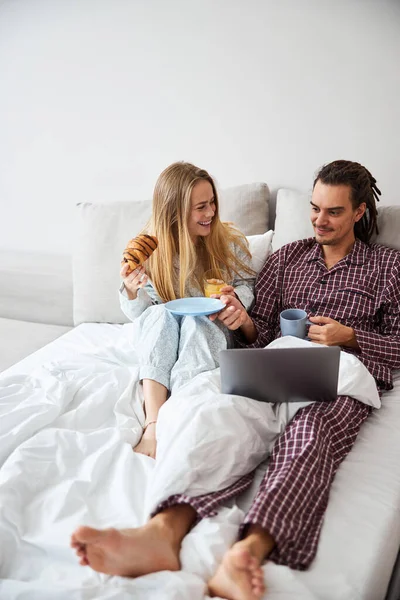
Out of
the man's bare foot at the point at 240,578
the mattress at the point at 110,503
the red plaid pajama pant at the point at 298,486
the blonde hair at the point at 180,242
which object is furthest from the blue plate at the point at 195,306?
the man's bare foot at the point at 240,578

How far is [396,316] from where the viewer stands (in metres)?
1.83

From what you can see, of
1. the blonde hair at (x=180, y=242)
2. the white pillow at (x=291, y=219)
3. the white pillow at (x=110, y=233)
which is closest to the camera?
the blonde hair at (x=180, y=242)

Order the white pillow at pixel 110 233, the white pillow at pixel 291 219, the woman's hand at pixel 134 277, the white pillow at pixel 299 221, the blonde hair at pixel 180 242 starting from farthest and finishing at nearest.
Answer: the white pillow at pixel 110 233
the white pillow at pixel 291 219
the white pillow at pixel 299 221
the blonde hair at pixel 180 242
the woman's hand at pixel 134 277

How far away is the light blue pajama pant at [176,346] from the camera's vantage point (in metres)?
1.67

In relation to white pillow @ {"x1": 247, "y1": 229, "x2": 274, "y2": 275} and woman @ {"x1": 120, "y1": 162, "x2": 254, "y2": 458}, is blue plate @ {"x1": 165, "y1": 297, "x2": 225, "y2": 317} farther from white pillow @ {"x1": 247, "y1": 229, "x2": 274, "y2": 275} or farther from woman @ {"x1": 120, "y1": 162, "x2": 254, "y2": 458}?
white pillow @ {"x1": 247, "y1": 229, "x2": 274, "y2": 275}

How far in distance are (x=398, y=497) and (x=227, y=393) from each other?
46 centimetres

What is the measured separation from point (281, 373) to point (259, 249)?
2.64ft

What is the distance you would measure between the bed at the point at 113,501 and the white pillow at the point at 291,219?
665 mm

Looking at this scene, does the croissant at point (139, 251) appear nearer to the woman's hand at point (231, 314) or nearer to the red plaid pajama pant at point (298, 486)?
the woman's hand at point (231, 314)

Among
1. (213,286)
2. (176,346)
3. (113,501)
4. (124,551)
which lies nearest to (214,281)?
(213,286)

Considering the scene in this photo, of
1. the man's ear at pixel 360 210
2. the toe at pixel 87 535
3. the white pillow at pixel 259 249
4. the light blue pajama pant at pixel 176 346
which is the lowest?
the toe at pixel 87 535

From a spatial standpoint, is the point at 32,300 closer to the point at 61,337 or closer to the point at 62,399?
the point at 61,337

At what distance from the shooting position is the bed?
1.04 m

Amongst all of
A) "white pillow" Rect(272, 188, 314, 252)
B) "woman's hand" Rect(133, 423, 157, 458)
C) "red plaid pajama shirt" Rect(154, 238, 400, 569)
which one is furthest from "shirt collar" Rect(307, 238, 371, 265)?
"woman's hand" Rect(133, 423, 157, 458)
